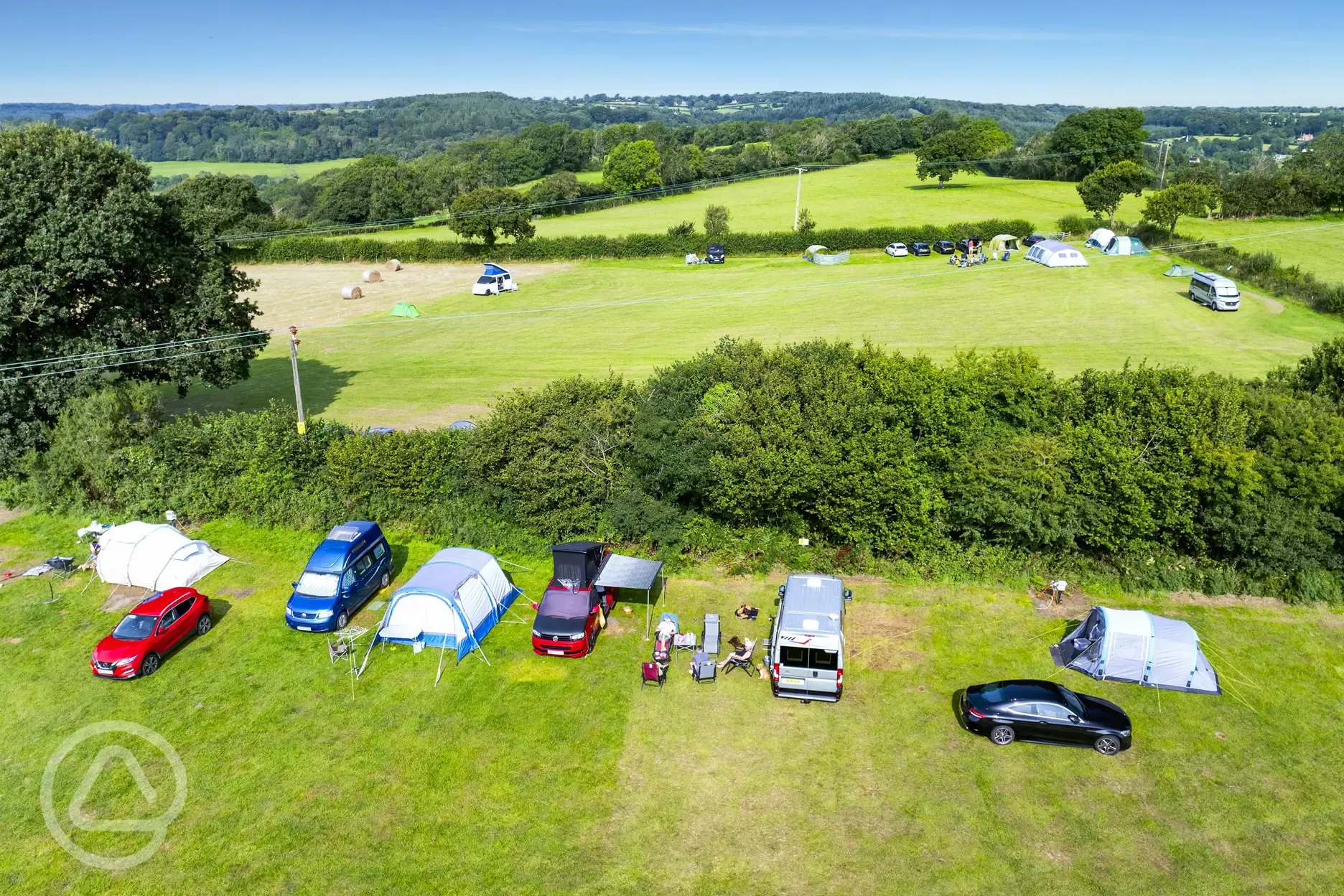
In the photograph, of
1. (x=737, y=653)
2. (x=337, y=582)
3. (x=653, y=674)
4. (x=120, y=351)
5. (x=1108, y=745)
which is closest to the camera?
(x=1108, y=745)

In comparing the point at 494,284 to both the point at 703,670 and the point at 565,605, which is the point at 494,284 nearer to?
the point at 565,605

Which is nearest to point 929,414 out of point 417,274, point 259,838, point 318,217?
point 259,838

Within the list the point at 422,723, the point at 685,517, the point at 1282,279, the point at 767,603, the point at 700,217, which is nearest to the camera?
the point at 422,723

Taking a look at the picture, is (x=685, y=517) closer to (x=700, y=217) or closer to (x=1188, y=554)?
(x=1188, y=554)

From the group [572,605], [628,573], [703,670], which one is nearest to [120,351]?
[572,605]

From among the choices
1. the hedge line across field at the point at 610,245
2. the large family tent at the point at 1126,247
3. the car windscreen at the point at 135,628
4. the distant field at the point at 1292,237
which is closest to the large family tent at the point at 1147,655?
the car windscreen at the point at 135,628

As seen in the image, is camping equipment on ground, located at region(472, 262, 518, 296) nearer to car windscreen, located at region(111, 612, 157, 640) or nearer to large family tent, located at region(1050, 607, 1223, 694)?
car windscreen, located at region(111, 612, 157, 640)

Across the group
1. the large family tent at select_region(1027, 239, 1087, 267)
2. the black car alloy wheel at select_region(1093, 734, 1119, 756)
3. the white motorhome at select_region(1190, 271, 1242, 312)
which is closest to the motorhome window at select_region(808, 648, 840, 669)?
the black car alloy wheel at select_region(1093, 734, 1119, 756)
